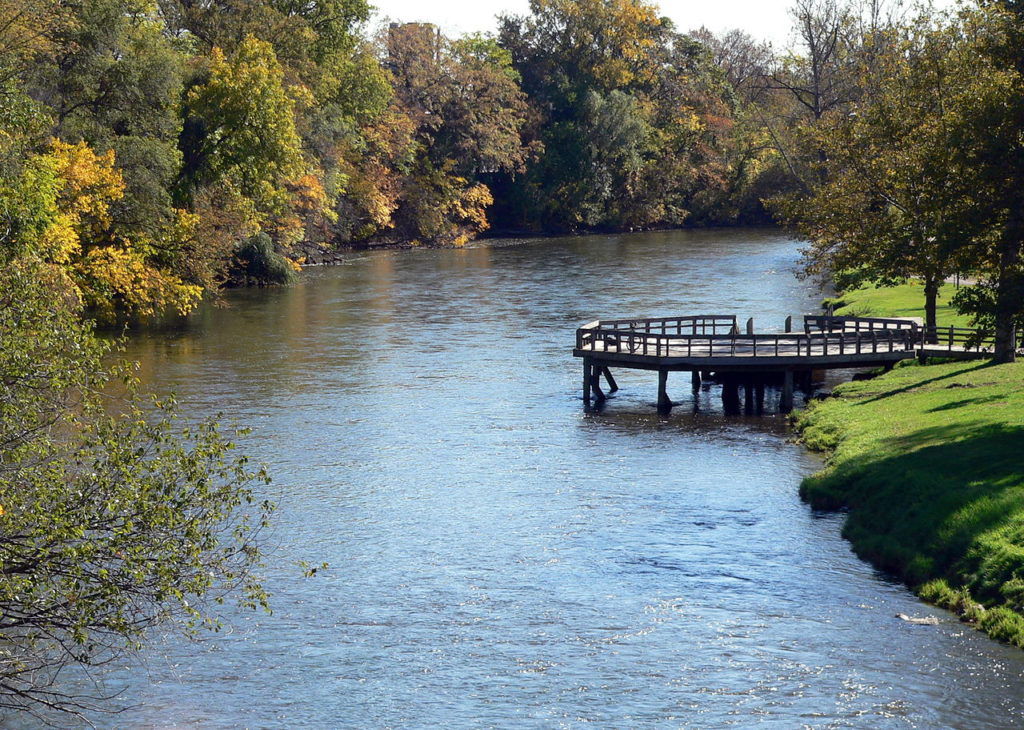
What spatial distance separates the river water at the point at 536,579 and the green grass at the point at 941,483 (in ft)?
2.46

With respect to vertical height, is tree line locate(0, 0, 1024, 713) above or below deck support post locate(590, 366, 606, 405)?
above

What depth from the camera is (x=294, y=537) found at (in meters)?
30.2

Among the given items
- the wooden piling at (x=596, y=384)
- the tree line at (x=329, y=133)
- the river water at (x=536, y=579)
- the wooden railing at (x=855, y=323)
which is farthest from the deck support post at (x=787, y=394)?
the tree line at (x=329, y=133)

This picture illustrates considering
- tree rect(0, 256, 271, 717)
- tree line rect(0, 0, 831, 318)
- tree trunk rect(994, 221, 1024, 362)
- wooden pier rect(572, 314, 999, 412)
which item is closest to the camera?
tree rect(0, 256, 271, 717)

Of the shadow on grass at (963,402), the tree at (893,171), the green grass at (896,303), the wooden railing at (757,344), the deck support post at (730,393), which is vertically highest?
the tree at (893,171)

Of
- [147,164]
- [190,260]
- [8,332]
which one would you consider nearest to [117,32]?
[147,164]

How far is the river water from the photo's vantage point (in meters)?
21.2

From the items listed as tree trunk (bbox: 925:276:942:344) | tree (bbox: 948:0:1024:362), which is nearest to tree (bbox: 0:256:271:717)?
tree (bbox: 948:0:1024:362)

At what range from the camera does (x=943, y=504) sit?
28.4 metres

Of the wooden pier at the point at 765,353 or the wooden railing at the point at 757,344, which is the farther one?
the wooden railing at the point at 757,344

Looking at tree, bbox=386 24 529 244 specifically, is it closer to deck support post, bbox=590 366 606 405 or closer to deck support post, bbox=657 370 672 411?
deck support post, bbox=590 366 606 405

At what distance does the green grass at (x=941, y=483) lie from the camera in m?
25.0

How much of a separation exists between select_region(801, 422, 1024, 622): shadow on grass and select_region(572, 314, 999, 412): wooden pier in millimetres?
10663

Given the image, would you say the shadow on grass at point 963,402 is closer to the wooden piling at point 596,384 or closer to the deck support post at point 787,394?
the deck support post at point 787,394
